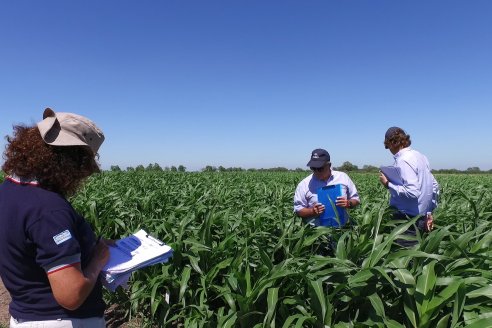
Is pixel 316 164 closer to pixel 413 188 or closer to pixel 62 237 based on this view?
pixel 413 188

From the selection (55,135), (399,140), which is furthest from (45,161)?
(399,140)

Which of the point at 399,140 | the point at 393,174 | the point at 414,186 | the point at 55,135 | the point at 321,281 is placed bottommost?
the point at 321,281

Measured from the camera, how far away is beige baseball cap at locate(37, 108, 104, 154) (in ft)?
4.53

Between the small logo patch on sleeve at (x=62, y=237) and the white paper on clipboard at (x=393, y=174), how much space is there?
10.7 ft

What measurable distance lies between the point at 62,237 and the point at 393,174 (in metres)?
3.28

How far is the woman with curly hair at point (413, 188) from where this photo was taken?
11.8 feet

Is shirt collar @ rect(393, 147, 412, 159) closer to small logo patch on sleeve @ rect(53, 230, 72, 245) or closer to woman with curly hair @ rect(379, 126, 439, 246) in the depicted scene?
woman with curly hair @ rect(379, 126, 439, 246)

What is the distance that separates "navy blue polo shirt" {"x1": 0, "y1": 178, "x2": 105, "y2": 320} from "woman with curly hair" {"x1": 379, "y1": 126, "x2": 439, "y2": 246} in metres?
3.07

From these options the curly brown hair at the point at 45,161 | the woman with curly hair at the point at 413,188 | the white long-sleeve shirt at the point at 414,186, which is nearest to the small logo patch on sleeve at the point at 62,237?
the curly brown hair at the point at 45,161

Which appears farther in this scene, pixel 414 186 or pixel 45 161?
pixel 414 186

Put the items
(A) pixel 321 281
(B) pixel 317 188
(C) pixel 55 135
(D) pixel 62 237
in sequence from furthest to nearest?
(B) pixel 317 188, (A) pixel 321 281, (C) pixel 55 135, (D) pixel 62 237

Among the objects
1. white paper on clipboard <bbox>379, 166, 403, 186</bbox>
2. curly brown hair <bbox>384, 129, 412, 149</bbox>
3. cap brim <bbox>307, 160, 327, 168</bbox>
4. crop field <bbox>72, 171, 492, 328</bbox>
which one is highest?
curly brown hair <bbox>384, 129, 412, 149</bbox>

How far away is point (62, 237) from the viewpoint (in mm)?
1290

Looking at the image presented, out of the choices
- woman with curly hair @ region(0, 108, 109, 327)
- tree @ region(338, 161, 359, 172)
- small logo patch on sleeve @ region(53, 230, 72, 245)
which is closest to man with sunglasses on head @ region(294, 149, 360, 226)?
→ woman with curly hair @ region(0, 108, 109, 327)
